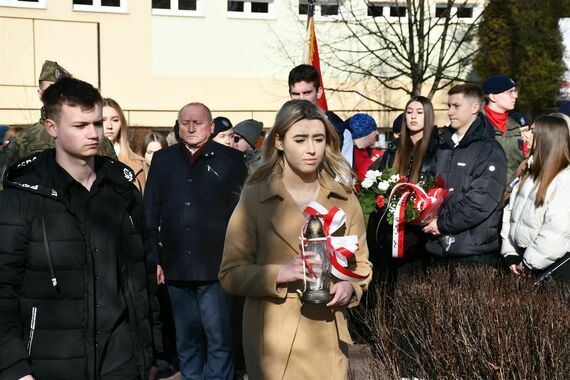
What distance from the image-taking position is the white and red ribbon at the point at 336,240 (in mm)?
3828

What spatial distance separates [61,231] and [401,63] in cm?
1785

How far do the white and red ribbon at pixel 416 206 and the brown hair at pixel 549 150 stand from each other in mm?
743

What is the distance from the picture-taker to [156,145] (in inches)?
360

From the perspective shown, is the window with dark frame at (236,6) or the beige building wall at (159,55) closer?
the beige building wall at (159,55)

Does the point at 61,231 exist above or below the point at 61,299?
above

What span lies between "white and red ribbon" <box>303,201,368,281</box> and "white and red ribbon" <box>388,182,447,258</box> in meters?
2.59

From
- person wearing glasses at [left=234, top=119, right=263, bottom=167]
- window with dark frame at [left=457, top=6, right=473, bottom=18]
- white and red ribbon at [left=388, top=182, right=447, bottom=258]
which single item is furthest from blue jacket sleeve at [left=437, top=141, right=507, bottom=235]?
window with dark frame at [left=457, top=6, right=473, bottom=18]

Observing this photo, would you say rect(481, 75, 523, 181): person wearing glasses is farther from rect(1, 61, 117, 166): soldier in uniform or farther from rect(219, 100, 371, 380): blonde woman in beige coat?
rect(219, 100, 371, 380): blonde woman in beige coat

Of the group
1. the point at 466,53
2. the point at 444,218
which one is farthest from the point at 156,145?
the point at 466,53

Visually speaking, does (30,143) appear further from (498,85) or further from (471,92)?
(498,85)

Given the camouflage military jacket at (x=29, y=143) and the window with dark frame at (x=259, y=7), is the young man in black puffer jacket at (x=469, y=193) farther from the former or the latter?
the window with dark frame at (x=259, y=7)

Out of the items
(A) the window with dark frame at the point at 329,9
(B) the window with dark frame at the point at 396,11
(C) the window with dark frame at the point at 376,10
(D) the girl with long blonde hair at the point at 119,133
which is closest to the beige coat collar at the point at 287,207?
(D) the girl with long blonde hair at the point at 119,133

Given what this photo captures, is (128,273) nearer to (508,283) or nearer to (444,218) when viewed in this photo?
(508,283)

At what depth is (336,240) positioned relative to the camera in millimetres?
3832
